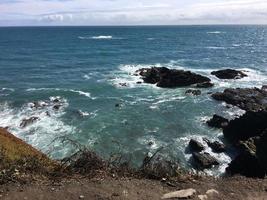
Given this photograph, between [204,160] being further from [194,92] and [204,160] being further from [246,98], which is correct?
[194,92]

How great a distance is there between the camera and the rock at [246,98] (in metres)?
47.2

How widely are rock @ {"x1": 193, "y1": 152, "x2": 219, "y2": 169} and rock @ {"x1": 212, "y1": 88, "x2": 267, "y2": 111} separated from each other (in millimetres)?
16585

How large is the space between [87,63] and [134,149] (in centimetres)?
5364

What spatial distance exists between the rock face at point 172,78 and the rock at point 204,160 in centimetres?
2851

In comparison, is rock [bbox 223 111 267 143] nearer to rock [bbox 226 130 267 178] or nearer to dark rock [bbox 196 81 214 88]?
rock [bbox 226 130 267 178]

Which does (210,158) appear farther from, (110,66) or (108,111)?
(110,66)

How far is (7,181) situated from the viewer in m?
9.35

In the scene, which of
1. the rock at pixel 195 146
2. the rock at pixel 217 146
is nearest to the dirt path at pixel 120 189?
the rock at pixel 195 146

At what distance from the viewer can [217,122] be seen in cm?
4025

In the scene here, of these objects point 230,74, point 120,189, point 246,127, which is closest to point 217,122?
point 246,127

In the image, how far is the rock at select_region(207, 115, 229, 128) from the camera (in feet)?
131

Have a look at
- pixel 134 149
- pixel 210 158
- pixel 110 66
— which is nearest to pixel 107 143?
pixel 134 149

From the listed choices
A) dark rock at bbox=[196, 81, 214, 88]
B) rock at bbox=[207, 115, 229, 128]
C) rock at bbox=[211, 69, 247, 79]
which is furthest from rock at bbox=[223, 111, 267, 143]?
rock at bbox=[211, 69, 247, 79]

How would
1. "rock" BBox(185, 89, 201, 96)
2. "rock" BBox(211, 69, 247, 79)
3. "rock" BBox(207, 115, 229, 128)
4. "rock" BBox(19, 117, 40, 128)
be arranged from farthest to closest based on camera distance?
"rock" BBox(211, 69, 247, 79) < "rock" BBox(185, 89, 201, 96) < "rock" BBox(207, 115, 229, 128) < "rock" BBox(19, 117, 40, 128)
